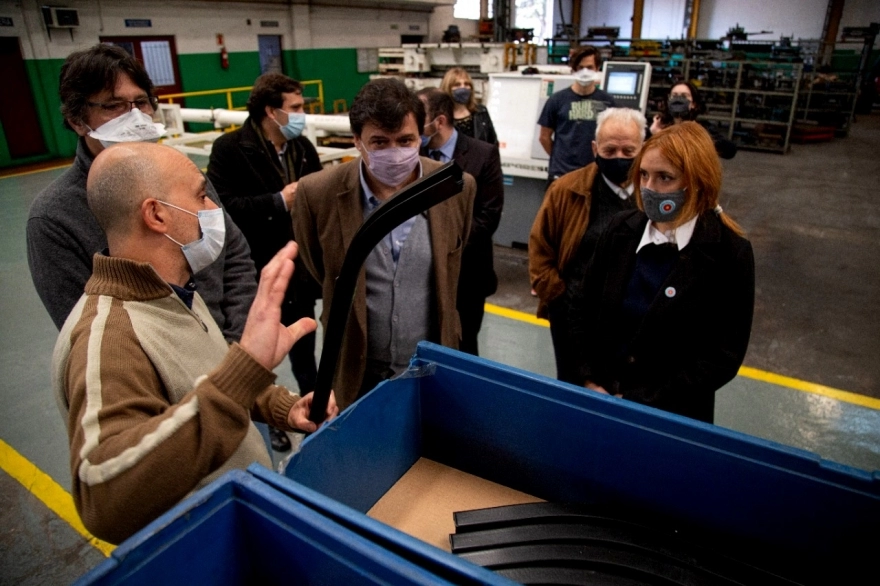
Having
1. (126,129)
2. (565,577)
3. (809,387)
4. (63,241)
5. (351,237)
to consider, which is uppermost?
(126,129)

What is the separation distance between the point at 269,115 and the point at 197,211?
5.20ft

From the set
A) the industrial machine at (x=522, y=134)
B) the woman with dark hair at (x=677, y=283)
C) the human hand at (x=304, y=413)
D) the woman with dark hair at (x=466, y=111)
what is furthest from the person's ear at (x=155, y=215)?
the industrial machine at (x=522, y=134)

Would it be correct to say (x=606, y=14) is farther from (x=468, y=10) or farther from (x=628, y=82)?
(x=628, y=82)

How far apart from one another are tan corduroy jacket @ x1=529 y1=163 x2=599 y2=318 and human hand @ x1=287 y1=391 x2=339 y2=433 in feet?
4.55

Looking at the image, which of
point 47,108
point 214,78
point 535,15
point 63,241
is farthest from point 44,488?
point 535,15

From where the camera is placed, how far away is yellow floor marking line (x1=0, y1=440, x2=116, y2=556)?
2.32 metres

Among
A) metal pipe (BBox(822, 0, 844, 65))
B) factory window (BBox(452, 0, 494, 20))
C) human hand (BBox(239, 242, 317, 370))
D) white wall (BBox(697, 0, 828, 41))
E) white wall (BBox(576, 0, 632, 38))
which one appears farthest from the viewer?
white wall (BBox(576, 0, 632, 38))

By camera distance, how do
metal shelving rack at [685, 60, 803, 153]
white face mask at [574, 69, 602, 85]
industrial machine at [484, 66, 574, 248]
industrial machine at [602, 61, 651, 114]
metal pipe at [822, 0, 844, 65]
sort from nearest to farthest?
white face mask at [574, 69, 602, 85]
industrial machine at [484, 66, 574, 248]
industrial machine at [602, 61, 651, 114]
metal shelving rack at [685, 60, 803, 153]
metal pipe at [822, 0, 844, 65]

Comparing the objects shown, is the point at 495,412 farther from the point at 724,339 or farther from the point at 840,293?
the point at 840,293

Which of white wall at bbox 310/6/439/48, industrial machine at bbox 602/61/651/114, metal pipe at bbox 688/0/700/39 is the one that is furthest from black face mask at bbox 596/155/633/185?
metal pipe at bbox 688/0/700/39

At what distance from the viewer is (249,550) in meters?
0.89

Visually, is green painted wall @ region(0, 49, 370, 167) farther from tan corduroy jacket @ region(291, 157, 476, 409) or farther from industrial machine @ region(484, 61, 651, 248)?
tan corduroy jacket @ region(291, 157, 476, 409)

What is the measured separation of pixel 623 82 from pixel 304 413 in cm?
491

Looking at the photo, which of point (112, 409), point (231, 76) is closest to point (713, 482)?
point (112, 409)
